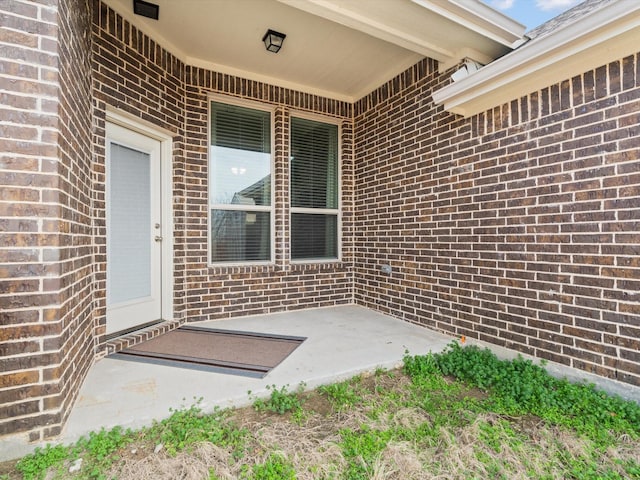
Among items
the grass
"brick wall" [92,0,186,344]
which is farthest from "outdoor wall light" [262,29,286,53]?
the grass

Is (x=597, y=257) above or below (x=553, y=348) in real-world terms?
above

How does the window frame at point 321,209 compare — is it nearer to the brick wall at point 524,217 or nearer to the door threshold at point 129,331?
the brick wall at point 524,217

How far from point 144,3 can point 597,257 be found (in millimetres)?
4151

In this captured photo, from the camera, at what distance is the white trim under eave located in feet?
6.46

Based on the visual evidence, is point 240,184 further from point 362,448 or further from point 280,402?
point 362,448

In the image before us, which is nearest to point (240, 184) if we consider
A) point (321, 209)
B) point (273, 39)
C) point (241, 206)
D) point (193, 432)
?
point (241, 206)

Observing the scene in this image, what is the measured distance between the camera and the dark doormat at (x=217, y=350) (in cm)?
257

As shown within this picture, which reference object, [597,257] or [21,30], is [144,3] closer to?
[21,30]

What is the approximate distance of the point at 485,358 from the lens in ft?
8.99

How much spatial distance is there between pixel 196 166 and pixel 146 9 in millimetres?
1511

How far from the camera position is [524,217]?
2693 millimetres

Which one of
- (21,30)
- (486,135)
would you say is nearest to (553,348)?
(486,135)

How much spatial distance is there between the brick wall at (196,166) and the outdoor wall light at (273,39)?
803mm

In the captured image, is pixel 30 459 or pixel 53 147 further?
pixel 53 147
